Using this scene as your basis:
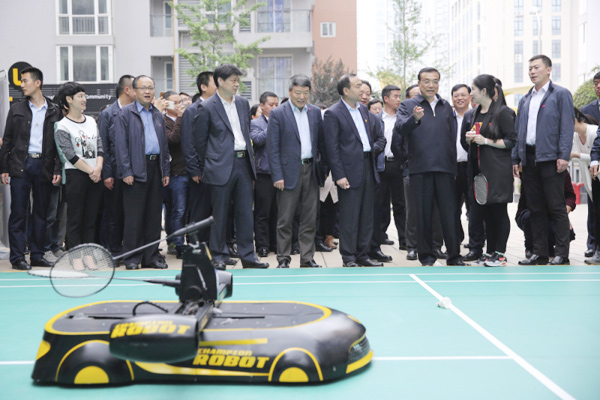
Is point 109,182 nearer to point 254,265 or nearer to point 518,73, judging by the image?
point 254,265

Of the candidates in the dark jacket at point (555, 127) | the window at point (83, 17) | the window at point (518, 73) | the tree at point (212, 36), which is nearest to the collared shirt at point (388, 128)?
the dark jacket at point (555, 127)

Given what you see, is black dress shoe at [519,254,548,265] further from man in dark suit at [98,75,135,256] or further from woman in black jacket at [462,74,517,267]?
man in dark suit at [98,75,135,256]

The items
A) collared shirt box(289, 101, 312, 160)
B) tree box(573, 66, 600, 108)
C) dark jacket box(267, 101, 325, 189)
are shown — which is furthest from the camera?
tree box(573, 66, 600, 108)

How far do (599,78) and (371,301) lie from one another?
482 cm

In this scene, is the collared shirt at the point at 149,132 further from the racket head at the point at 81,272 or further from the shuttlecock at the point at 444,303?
the racket head at the point at 81,272

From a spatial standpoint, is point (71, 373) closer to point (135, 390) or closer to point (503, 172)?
point (135, 390)

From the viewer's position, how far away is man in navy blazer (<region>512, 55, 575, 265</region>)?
8367mm

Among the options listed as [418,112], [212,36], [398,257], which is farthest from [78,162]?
[212,36]

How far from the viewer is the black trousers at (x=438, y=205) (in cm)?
859

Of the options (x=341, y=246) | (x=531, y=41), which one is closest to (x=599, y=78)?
(x=341, y=246)

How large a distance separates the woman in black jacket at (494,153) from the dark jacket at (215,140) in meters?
2.79

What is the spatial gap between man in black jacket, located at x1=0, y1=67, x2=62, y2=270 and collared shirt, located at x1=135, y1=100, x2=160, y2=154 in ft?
3.69

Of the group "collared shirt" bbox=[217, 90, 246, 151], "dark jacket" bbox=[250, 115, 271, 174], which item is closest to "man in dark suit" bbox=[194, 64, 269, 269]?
"collared shirt" bbox=[217, 90, 246, 151]

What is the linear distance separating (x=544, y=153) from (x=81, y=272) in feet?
19.3
